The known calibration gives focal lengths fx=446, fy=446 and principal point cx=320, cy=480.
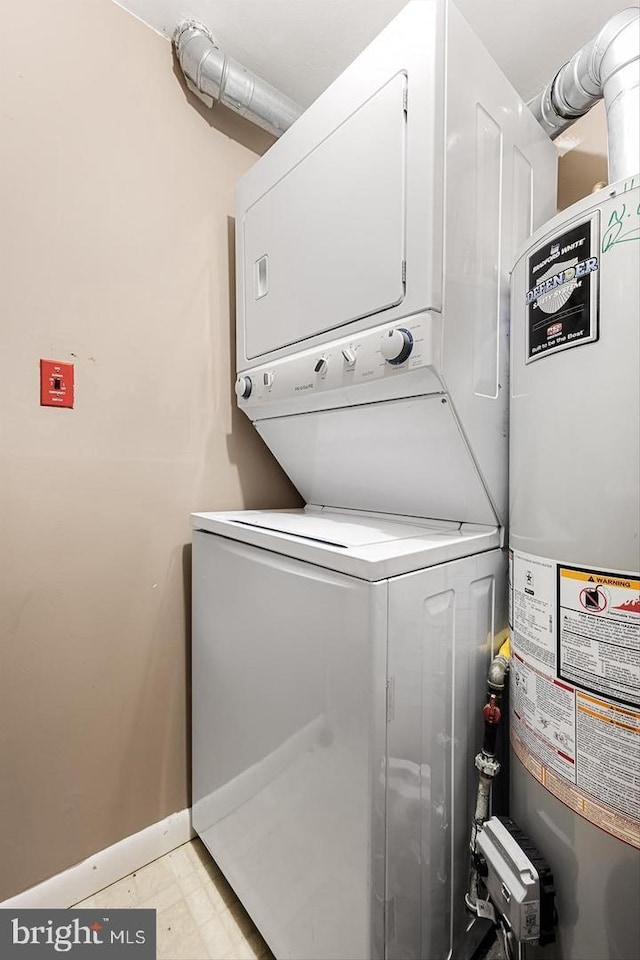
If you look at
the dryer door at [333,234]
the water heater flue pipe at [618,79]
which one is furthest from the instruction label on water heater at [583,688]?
the water heater flue pipe at [618,79]

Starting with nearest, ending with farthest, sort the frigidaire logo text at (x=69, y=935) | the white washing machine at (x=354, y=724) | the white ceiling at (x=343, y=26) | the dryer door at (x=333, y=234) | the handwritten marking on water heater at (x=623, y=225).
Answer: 1. the handwritten marking on water heater at (x=623, y=225)
2. the white washing machine at (x=354, y=724)
3. the dryer door at (x=333, y=234)
4. the frigidaire logo text at (x=69, y=935)
5. the white ceiling at (x=343, y=26)

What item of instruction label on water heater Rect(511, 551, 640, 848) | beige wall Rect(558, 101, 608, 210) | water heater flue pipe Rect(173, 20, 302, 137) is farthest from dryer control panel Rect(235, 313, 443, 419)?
beige wall Rect(558, 101, 608, 210)

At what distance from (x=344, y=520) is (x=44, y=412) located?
99cm

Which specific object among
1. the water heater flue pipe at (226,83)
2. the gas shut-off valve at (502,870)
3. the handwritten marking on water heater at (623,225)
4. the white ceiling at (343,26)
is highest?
the white ceiling at (343,26)

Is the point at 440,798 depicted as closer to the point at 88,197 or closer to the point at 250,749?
the point at 250,749

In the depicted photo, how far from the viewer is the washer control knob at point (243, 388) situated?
158 cm

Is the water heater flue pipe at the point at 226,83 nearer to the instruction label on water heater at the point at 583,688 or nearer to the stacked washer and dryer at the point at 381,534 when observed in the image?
the stacked washer and dryer at the point at 381,534

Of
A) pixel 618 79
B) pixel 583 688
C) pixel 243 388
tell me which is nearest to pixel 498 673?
pixel 583 688

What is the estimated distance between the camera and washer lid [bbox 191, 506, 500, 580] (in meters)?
0.94

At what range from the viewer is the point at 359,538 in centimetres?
114

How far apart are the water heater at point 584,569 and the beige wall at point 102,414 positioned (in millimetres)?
1180

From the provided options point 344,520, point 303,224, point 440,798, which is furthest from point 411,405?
point 440,798

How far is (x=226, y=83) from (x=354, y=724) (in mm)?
2013

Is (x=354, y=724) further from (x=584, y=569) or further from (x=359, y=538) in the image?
(x=584, y=569)
